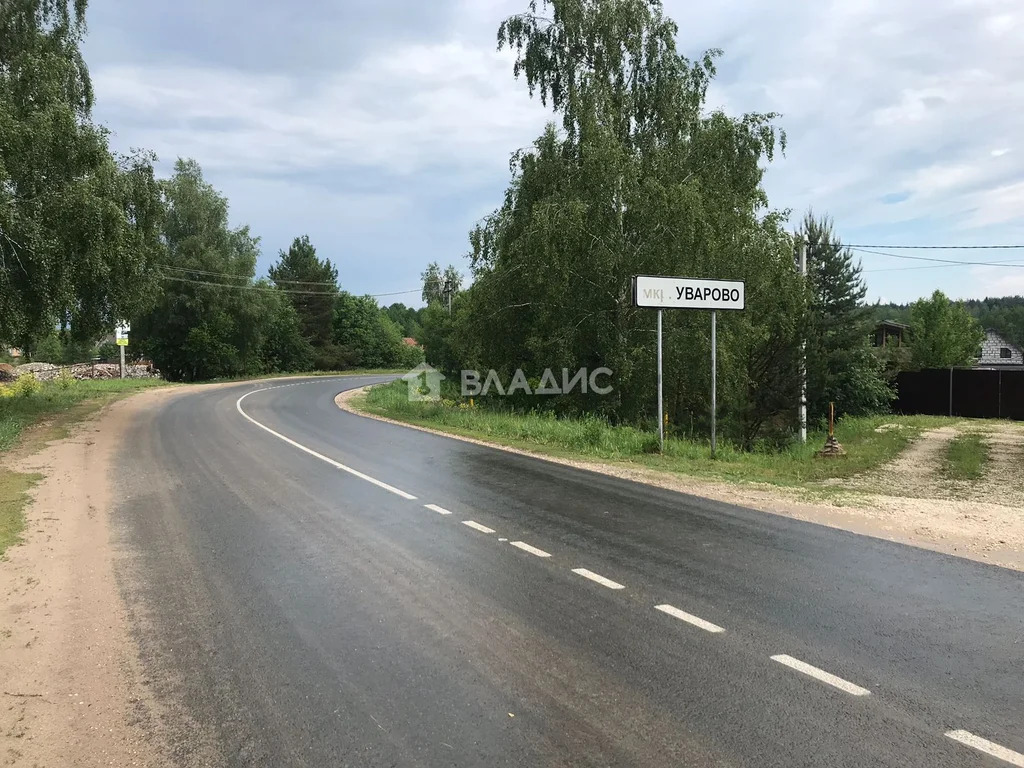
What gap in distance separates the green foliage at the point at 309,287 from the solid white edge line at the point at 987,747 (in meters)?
73.0

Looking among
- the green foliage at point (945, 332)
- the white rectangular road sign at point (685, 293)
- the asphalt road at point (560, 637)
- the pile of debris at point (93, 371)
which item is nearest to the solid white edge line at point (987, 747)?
the asphalt road at point (560, 637)

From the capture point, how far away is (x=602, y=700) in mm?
3857

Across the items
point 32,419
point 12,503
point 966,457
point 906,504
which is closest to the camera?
point 12,503

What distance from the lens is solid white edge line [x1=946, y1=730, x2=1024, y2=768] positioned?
10.7 feet

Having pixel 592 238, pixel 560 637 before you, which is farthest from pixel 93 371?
pixel 560 637

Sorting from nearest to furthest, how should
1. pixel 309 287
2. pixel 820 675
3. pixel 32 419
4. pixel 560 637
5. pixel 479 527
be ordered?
pixel 820 675
pixel 560 637
pixel 479 527
pixel 32 419
pixel 309 287

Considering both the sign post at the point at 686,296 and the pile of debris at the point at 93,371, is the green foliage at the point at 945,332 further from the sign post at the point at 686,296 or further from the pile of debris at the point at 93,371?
the pile of debris at the point at 93,371

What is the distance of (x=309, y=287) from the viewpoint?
77.2 metres

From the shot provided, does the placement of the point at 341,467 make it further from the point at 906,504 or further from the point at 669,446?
the point at 906,504

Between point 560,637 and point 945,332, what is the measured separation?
205 feet

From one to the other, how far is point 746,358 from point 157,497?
52.5 ft

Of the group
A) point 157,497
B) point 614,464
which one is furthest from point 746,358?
point 157,497

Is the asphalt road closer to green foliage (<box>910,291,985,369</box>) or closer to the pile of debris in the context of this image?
the pile of debris

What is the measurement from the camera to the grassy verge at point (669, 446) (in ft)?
41.6
